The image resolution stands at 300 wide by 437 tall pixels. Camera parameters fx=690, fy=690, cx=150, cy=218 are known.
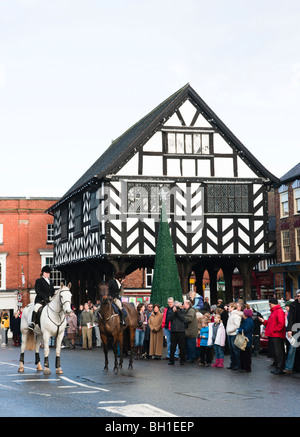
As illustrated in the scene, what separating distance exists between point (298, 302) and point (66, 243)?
27.1 metres

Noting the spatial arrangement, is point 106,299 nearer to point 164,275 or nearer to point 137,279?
point 164,275

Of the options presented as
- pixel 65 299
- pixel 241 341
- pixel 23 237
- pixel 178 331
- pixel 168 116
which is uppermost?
pixel 168 116

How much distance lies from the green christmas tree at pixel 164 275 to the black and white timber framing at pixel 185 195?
3.93 metres

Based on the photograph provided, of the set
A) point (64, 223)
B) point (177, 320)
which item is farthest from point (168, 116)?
point (177, 320)

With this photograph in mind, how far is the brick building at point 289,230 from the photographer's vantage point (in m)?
44.9

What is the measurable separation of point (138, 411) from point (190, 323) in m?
10.1

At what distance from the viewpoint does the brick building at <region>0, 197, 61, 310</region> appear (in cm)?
5288

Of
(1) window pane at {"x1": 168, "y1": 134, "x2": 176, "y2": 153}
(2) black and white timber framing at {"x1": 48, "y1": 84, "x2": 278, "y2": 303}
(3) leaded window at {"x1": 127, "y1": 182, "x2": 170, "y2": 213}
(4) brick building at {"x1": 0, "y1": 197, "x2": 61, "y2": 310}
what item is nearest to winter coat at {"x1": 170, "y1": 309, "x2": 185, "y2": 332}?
(2) black and white timber framing at {"x1": 48, "y1": 84, "x2": 278, "y2": 303}

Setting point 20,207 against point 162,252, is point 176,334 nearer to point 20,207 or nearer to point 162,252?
point 162,252

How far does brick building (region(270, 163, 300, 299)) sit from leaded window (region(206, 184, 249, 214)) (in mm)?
10041

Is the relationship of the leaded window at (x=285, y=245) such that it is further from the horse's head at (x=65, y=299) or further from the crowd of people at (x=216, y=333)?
the horse's head at (x=65, y=299)

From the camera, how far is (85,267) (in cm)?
4025

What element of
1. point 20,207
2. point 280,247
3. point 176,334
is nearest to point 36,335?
point 176,334

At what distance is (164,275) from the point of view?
28156 millimetres
